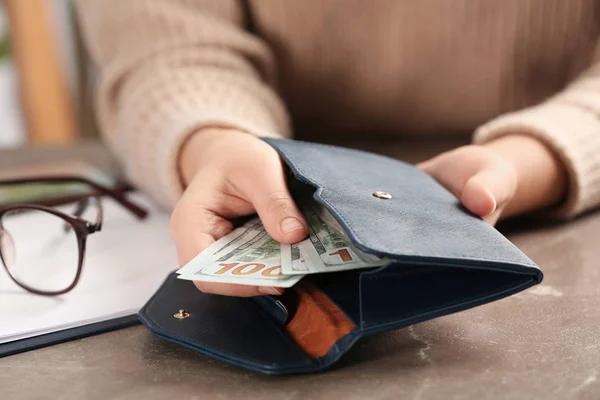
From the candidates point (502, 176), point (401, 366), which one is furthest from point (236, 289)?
point (502, 176)

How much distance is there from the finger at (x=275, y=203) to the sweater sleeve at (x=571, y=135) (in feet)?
1.17

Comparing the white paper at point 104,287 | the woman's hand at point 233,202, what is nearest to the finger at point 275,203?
the woman's hand at point 233,202

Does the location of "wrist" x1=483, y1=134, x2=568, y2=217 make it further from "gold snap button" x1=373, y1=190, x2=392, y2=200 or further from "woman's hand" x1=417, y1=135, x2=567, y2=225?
"gold snap button" x1=373, y1=190, x2=392, y2=200

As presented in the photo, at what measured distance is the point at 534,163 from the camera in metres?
0.69

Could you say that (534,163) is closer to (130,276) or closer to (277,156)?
Answer: (277,156)

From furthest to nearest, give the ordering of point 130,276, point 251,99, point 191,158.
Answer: point 251,99 → point 191,158 → point 130,276

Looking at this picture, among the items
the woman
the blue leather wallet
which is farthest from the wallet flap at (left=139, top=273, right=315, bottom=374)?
the woman

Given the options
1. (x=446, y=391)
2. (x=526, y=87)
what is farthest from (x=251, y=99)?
(x=446, y=391)

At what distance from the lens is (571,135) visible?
2.37 ft

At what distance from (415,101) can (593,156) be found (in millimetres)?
378

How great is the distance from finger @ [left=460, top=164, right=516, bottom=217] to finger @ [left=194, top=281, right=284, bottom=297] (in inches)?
6.9

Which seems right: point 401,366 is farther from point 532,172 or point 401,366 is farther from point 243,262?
point 532,172

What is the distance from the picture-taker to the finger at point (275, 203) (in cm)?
44

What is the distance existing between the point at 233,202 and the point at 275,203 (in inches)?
2.9
